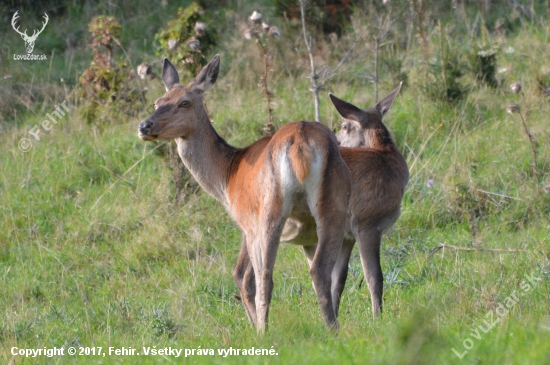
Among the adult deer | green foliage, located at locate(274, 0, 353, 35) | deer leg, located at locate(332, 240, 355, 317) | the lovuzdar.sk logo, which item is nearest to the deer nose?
the adult deer

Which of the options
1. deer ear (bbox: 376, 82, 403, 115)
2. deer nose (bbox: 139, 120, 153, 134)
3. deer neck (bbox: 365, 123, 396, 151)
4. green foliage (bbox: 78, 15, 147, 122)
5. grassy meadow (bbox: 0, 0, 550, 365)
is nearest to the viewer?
grassy meadow (bbox: 0, 0, 550, 365)

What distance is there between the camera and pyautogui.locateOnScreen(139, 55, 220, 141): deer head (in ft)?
20.0

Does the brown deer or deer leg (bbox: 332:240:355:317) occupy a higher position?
the brown deer

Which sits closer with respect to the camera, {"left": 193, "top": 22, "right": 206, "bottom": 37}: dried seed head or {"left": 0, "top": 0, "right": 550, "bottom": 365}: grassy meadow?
→ {"left": 0, "top": 0, "right": 550, "bottom": 365}: grassy meadow

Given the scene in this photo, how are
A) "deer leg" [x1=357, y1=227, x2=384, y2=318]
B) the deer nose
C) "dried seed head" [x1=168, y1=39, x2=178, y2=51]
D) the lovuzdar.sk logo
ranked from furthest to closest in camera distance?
the lovuzdar.sk logo < "dried seed head" [x1=168, y1=39, x2=178, y2=51] < "deer leg" [x1=357, y1=227, x2=384, y2=318] < the deer nose

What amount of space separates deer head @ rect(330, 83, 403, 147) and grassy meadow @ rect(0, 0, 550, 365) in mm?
958

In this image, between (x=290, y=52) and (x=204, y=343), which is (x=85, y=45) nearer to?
(x=290, y=52)

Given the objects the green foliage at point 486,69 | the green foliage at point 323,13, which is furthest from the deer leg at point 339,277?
the green foliage at point 323,13

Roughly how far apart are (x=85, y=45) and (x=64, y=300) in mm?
6662

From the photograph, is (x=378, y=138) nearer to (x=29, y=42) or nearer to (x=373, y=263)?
(x=373, y=263)

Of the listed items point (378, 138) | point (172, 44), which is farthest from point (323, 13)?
point (378, 138)

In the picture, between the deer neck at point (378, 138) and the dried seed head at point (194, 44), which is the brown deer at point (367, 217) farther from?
the dried seed head at point (194, 44)

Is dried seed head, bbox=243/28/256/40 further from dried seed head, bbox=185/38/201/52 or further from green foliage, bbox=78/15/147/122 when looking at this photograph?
green foliage, bbox=78/15/147/122

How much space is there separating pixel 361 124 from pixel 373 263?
1.57m
